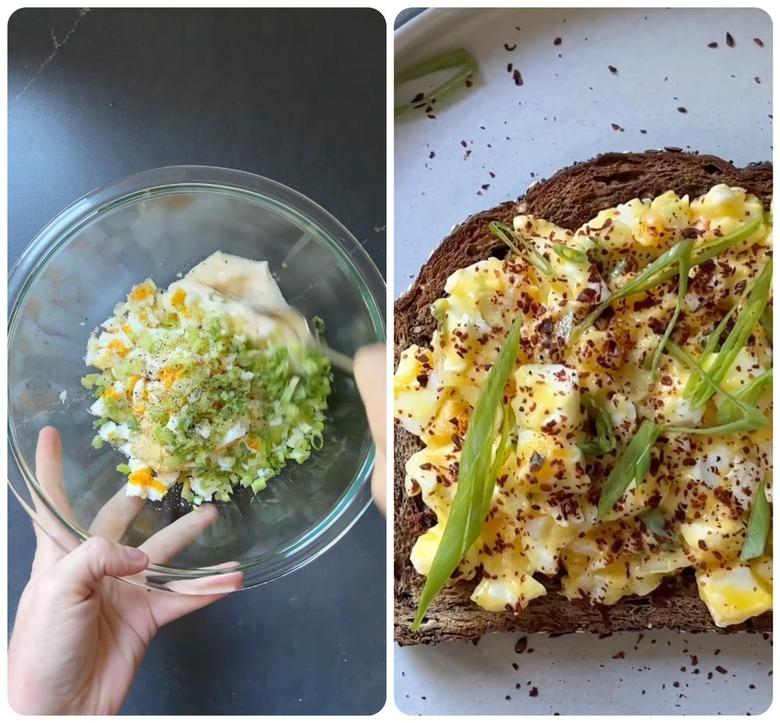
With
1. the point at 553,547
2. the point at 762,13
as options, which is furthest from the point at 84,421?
the point at 762,13

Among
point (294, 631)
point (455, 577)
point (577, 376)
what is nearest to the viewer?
point (577, 376)

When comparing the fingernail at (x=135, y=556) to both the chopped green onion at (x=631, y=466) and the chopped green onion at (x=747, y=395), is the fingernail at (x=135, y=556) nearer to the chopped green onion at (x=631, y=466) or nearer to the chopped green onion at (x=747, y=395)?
the chopped green onion at (x=631, y=466)

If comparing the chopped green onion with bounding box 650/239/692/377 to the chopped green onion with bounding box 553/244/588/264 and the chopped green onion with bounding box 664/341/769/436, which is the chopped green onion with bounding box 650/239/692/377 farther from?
the chopped green onion with bounding box 553/244/588/264

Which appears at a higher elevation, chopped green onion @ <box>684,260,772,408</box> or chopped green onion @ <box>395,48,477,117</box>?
chopped green onion @ <box>395,48,477,117</box>

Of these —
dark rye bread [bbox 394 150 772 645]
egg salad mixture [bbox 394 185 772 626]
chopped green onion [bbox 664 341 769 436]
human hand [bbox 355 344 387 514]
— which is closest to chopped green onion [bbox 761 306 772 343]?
egg salad mixture [bbox 394 185 772 626]

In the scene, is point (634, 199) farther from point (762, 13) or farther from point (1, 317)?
point (1, 317)

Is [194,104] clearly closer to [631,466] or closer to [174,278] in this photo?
[174,278]
